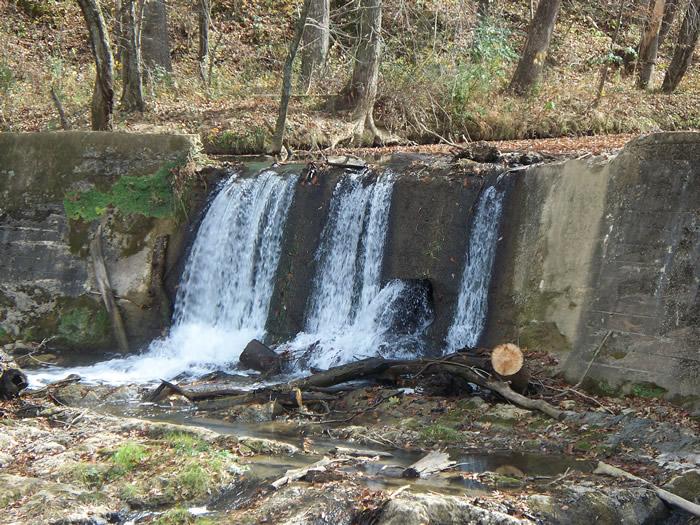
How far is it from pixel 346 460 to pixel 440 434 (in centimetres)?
133

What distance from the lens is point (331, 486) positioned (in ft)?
21.8

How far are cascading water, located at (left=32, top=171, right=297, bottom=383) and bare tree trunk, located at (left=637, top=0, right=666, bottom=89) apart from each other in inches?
443

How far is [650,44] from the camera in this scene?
21.0m

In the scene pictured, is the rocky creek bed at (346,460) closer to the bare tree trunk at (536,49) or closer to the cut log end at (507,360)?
the cut log end at (507,360)

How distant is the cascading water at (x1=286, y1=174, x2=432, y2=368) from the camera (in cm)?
1168

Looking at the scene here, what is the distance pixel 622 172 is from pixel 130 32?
11.3 meters

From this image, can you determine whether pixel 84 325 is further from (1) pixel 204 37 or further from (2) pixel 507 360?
(1) pixel 204 37

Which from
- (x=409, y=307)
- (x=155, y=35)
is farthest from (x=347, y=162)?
(x=155, y=35)

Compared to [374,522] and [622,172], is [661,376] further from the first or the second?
[374,522]

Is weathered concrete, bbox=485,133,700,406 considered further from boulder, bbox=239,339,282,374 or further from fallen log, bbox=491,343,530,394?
boulder, bbox=239,339,282,374

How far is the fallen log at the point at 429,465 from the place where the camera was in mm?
7211


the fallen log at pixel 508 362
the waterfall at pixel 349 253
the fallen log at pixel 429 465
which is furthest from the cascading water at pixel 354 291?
the fallen log at pixel 429 465

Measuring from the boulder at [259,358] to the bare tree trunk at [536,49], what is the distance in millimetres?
9776

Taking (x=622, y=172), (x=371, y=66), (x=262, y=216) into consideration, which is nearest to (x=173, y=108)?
(x=371, y=66)
